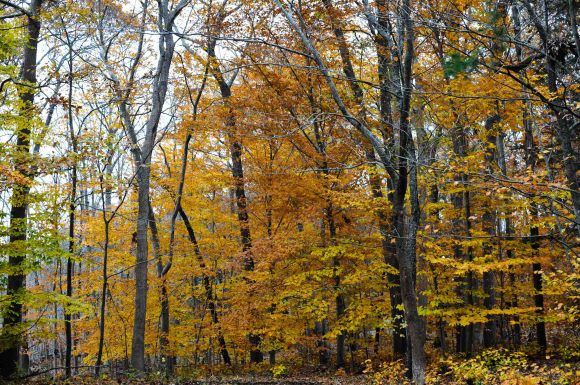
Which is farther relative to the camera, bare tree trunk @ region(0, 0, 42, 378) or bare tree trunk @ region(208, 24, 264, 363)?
bare tree trunk @ region(208, 24, 264, 363)

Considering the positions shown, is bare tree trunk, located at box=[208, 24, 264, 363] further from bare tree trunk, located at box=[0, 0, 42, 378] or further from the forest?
bare tree trunk, located at box=[0, 0, 42, 378]

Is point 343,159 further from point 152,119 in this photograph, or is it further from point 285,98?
point 152,119

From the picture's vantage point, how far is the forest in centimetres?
928

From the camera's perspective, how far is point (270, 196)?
1486cm

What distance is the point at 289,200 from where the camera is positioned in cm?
1415

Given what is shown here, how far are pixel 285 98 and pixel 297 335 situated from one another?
23.1 feet

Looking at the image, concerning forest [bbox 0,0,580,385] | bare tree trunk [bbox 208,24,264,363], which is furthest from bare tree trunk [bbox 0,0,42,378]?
bare tree trunk [bbox 208,24,264,363]

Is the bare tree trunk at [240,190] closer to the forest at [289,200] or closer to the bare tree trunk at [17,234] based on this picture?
the forest at [289,200]

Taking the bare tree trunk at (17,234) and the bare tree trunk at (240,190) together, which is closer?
the bare tree trunk at (17,234)

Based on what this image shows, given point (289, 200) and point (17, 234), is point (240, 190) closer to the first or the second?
point (289, 200)

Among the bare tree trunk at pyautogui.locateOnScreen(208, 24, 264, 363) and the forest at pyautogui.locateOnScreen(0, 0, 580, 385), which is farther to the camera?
the bare tree trunk at pyautogui.locateOnScreen(208, 24, 264, 363)

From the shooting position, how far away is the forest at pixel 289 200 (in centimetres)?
928

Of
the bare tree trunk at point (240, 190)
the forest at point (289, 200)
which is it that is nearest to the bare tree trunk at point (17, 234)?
the forest at point (289, 200)

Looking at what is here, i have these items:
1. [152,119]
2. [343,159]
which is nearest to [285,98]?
[343,159]
